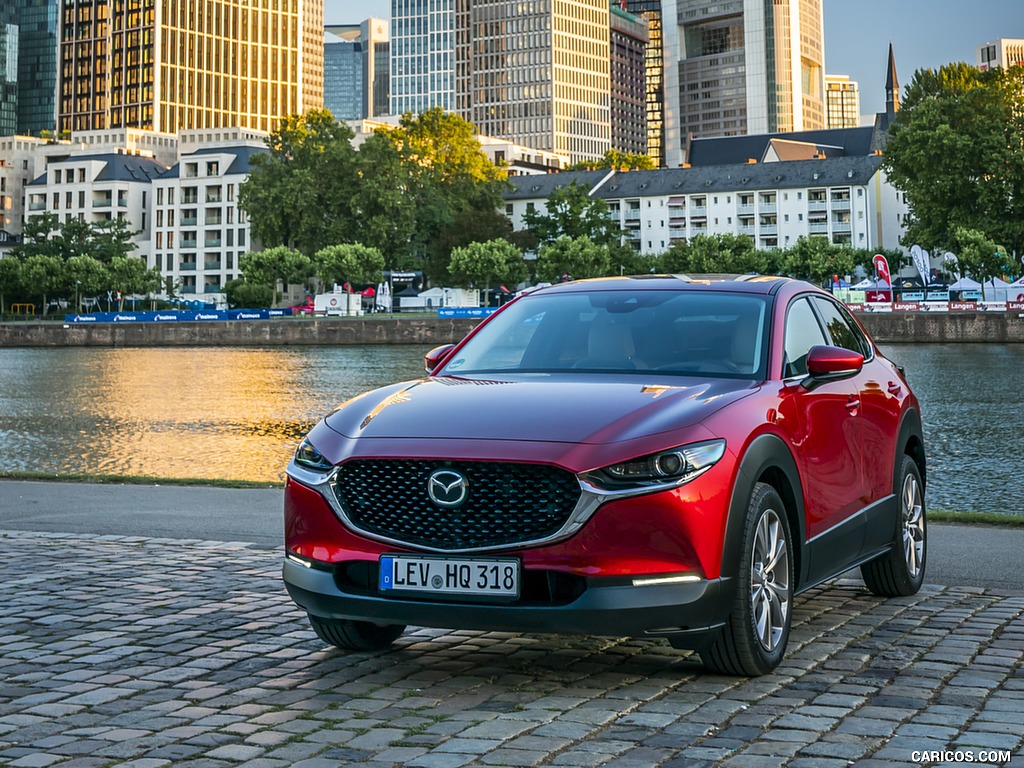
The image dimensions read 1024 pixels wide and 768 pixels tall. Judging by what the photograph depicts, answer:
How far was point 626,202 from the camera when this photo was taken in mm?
151500

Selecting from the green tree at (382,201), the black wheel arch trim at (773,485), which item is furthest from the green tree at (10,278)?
the black wheel arch trim at (773,485)

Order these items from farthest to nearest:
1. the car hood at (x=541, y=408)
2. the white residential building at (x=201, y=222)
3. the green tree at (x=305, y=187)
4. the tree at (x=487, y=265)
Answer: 1. the white residential building at (x=201, y=222)
2. the tree at (x=487, y=265)
3. the green tree at (x=305, y=187)
4. the car hood at (x=541, y=408)

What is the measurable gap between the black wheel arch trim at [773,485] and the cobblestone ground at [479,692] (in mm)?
501

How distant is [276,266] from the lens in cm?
10694

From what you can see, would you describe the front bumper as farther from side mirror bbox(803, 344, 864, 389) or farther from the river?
the river

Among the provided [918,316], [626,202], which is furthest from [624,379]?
[626,202]

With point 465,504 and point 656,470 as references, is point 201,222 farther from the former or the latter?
point 656,470

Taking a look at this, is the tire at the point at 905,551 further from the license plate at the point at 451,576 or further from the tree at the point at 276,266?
the tree at the point at 276,266

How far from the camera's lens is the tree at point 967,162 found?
74.9m

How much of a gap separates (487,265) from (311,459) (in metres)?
107

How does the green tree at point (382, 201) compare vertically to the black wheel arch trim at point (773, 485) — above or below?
above

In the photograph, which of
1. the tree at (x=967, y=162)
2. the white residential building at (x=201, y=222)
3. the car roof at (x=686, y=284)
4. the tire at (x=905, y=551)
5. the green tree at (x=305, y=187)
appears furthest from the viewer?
the white residential building at (x=201, y=222)

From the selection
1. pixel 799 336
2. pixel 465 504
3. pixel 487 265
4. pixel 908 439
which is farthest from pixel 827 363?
pixel 487 265

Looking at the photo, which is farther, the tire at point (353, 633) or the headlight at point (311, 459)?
the tire at point (353, 633)
